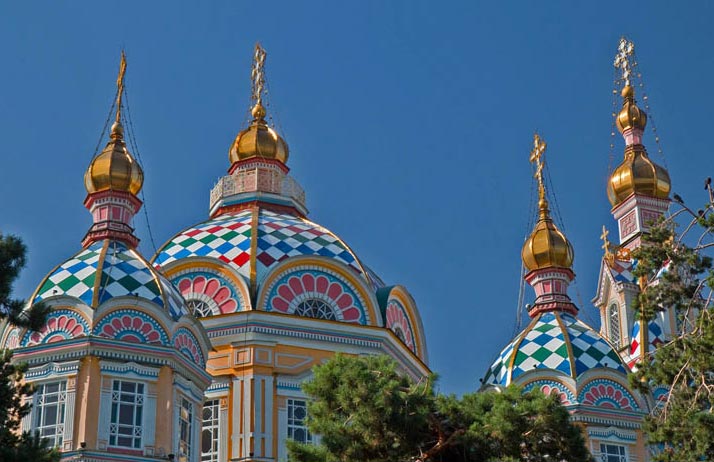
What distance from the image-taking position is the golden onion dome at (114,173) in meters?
25.1

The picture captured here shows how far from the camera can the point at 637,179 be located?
31234 millimetres

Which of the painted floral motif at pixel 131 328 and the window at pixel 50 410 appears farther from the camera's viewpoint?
the painted floral motif at pixel 131 328

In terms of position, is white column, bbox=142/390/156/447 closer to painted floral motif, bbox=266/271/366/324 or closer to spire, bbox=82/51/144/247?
spire, bbox=82/51/144/247

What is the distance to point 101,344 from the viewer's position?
21344 millimetres

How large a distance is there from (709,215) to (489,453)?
162 inches

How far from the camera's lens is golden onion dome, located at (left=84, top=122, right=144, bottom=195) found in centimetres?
2514

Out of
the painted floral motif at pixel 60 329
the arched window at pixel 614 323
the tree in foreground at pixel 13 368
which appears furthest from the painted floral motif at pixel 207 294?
the arched window at pixel 614 323

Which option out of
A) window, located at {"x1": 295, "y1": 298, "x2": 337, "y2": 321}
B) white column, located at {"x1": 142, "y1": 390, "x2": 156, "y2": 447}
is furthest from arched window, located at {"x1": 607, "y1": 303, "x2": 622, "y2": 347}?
white column, located at {"x1": 142, "y1": 390, "x2": 156, "y2": 447}

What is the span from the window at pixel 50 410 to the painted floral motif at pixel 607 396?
9.73 metres

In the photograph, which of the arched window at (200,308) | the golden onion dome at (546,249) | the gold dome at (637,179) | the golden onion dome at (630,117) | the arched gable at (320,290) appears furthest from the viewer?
the golden onion dome at (630,117)

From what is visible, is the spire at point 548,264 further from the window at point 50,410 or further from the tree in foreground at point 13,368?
the tree in foreground at point 13,368

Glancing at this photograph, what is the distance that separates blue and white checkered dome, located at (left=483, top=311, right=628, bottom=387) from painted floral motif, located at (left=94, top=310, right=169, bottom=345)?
735cm

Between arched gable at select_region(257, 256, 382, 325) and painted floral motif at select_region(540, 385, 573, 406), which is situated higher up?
arched gable at select_region(257, 256, 382, 325)

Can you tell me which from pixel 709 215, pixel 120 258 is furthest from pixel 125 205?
pixel 709 215
